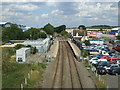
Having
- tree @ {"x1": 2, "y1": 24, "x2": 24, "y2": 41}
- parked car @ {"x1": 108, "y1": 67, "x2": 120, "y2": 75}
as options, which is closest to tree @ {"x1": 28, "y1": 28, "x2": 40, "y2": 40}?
tree @ {"x1": 2, "y1": 24, "x2": 24, "y2": 41}

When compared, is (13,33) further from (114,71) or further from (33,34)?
(114,71)

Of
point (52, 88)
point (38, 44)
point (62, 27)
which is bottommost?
point (52, 88)

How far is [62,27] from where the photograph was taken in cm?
14812

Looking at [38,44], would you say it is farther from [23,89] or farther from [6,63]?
[23,89]

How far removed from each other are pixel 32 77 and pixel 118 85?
6.50 meters

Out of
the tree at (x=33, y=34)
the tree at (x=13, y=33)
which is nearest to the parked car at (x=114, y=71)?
the tree at (x=33, y=34)

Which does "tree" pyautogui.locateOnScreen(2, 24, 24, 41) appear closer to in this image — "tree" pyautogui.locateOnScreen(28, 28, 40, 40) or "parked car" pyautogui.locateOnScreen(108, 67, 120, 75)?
"tree" pyautogui.locateOnScreen(28, 28, 40, 40)

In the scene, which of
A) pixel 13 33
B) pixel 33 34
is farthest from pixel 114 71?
pixel 13 33

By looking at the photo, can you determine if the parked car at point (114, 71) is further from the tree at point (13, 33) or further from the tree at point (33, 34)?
the tree at point (13, 33)

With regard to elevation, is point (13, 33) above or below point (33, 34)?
above

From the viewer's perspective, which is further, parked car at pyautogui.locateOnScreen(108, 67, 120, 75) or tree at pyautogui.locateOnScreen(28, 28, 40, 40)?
tree at pyautogui.locateOnScreen(28, 28, 40, 40)


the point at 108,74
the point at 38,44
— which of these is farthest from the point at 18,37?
the point at 108,74

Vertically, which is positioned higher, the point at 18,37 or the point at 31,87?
the point at 18,37

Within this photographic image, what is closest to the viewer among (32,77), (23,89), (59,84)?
(23,89)
